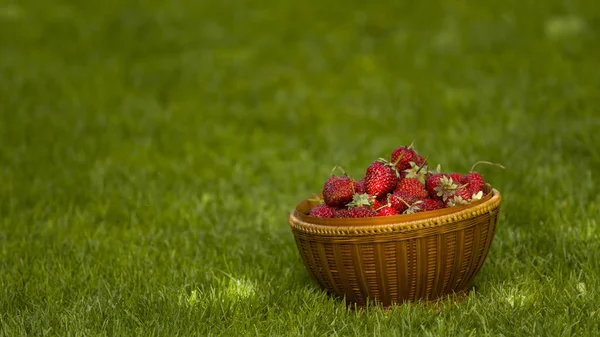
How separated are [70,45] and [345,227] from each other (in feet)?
22.5

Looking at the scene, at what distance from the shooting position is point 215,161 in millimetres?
6703

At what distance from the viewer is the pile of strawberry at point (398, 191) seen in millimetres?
3613

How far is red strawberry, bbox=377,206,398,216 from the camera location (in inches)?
142

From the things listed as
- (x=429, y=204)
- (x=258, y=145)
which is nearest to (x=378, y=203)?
(x=429, y=204)

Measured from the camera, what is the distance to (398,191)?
146 inches

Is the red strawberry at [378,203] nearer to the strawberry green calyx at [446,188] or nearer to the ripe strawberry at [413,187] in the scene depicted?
the ripe strawberry at [413,187]

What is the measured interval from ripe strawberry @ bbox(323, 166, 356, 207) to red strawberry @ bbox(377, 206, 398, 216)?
0.18 meters

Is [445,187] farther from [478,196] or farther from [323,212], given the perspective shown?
[323,212]

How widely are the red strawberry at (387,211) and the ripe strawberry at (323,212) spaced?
0.23 meters

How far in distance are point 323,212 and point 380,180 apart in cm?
31

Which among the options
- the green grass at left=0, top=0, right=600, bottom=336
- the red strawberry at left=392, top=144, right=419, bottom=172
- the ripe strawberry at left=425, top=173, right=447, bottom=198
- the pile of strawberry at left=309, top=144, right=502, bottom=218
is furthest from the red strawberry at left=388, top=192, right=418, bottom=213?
the green grass at left=0, top=0, right=600, bottom=336

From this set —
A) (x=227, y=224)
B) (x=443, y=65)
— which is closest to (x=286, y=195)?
(x=227, y=224)

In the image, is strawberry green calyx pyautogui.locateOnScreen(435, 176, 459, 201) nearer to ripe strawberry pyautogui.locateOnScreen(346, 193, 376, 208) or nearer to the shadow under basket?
the shadow under basket

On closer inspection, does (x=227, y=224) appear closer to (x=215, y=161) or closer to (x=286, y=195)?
(x=286, y=195)
